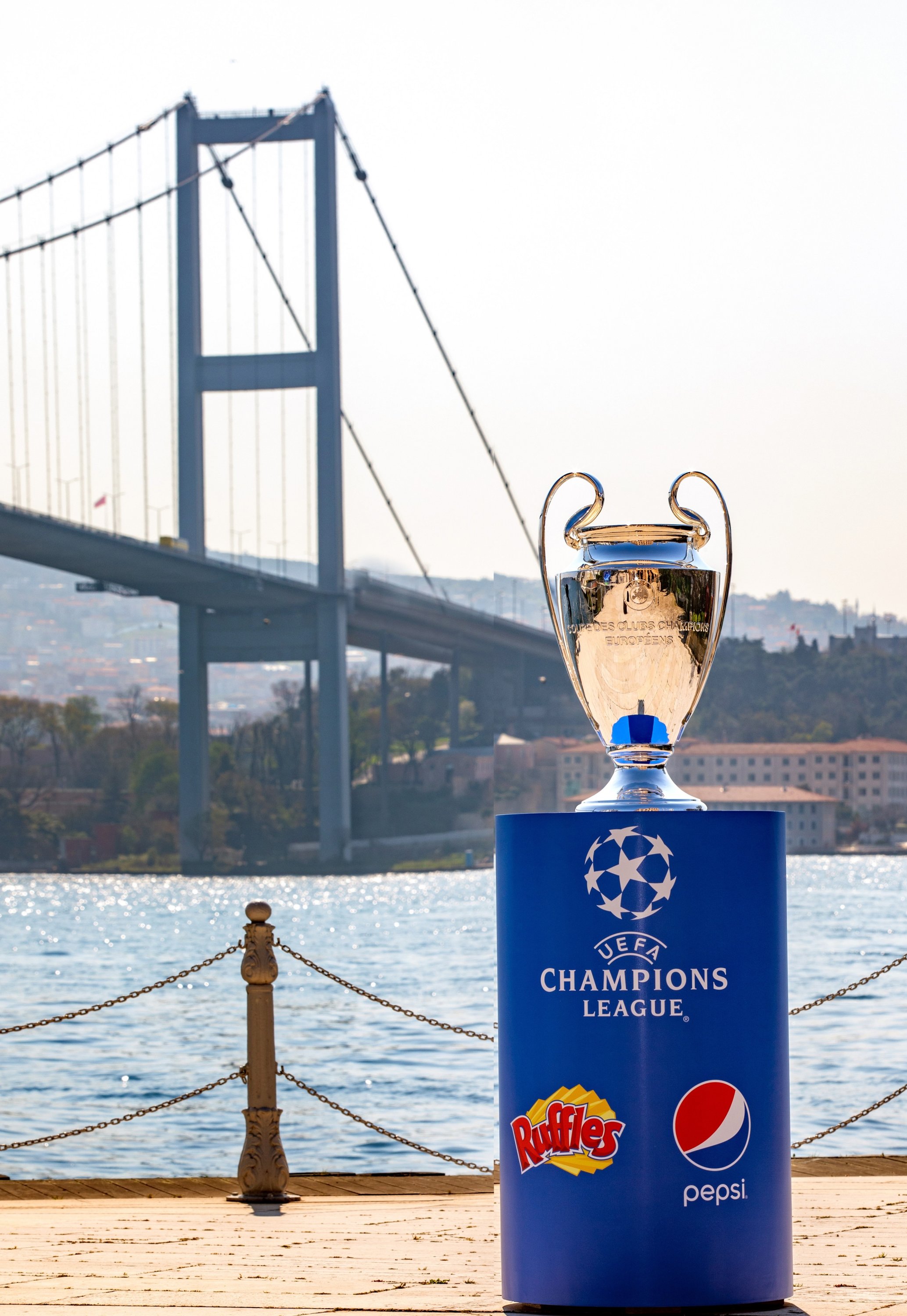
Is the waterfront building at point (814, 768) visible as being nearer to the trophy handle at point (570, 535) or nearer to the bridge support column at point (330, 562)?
the bridge support column at point (330, 562)

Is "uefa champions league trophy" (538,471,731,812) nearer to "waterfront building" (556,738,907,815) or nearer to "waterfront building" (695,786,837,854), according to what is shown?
"waterfront building" (695,786,837,854)

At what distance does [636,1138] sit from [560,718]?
136 feet

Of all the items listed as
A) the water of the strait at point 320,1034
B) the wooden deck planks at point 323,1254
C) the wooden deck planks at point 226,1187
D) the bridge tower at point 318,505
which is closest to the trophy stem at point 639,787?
the wooden deck planks at point 323,1254

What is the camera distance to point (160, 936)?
127ft

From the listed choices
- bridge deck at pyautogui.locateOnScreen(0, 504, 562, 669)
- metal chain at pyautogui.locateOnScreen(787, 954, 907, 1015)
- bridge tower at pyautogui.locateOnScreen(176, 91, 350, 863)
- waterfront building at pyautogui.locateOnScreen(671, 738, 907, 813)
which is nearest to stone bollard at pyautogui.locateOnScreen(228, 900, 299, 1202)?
metal chain at pyautogui.locateOnScreen(787, 954, 907, 1015)

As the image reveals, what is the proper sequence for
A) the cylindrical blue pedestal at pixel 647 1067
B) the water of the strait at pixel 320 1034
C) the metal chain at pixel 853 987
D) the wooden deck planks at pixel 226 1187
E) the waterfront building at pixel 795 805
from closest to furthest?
1. the cylindrical blue pedestal at pixel 647 1067
2. the wooden deck planks at pixel 226 1187
3. the metal chain at pixel 853 987
4. the water of the strait at pixel 320 1034
5. the waterfront building at pixel 795 805

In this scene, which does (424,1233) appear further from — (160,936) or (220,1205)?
(160,936)

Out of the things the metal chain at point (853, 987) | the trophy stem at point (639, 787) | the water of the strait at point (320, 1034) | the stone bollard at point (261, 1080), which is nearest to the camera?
the trophy stem at point (639, 787)

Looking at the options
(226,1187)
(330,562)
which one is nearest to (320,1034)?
(330,562)

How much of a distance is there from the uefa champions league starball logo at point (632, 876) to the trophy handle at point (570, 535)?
0.36m

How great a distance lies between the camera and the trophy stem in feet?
9.66

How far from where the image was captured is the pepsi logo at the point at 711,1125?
9.18 feet

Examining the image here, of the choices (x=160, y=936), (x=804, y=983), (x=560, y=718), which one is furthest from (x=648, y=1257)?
(x=560, y=718)

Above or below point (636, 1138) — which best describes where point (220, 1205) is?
below
